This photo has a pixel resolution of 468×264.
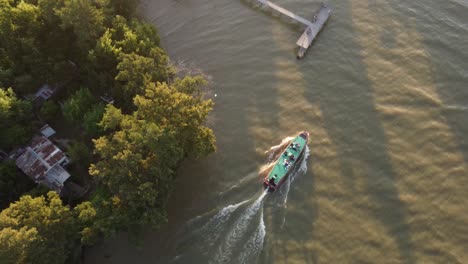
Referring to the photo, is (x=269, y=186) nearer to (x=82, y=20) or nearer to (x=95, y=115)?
(x=95, y=115)

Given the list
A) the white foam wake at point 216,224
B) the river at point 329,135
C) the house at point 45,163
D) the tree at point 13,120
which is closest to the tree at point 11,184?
the house at point 45,163

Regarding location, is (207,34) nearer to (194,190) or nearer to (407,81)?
(194,190)

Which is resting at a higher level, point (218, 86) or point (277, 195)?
point (218, 86)

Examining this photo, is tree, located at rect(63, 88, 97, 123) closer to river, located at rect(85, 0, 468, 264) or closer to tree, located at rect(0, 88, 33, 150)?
tree, located at rect(0, 88, 33, 150)

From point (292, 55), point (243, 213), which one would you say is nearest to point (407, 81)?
point (292, 55)

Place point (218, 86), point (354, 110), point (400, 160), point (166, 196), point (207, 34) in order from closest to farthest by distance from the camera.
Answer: point (166, 196) → point (400, 160) → point (354, 110) → point (218, 86) → point (207, 34)

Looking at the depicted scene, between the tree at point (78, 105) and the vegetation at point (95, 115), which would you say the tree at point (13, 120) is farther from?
the tree at point (78, 105)

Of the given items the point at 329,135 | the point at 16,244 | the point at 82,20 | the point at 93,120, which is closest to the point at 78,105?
the point at 93,120
